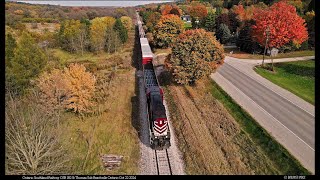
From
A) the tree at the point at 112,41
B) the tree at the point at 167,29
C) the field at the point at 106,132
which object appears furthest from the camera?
the tree at the point at 112,41

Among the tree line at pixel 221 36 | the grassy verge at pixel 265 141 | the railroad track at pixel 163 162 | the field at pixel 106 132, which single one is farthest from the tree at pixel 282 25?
the railroad track at pixel 163 162

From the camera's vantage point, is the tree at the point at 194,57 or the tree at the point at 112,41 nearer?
the tree at the point at 194,57

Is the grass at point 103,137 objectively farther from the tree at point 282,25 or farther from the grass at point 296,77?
the tree at point 282,25

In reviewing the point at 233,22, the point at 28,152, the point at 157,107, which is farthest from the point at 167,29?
the point at 28,152

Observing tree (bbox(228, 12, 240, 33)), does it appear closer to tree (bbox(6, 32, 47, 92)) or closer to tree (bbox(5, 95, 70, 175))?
tree (bbox(6, 32, 47, 92))

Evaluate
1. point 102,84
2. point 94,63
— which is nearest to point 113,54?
point 94,63
